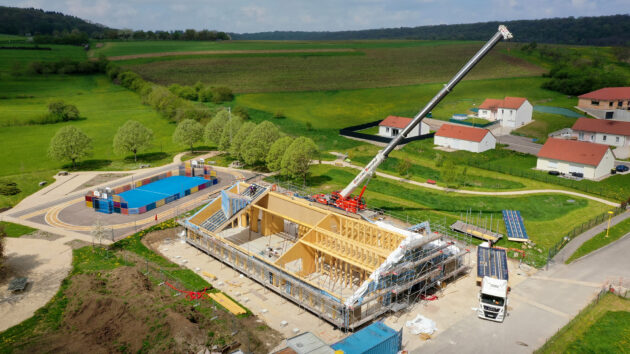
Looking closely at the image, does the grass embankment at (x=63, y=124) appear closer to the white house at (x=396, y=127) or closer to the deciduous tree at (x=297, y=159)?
the deciduous tree at (x=297, y=159)

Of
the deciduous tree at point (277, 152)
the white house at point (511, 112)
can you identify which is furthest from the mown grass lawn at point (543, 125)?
the deciduous tree at point (277, 152)

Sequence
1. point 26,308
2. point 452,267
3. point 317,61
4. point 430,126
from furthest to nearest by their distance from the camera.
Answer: point 317,61, point 430,126, point 452,267, point 26,308

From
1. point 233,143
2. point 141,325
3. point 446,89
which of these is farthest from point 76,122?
point 446,89

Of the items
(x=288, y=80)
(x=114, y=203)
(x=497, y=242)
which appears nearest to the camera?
(x=497, y=242)

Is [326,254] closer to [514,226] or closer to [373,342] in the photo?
[373,342]

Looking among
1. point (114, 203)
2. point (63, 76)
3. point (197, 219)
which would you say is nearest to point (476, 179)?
point (197, 219)

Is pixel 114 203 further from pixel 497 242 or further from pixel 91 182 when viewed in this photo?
pixel 497 242

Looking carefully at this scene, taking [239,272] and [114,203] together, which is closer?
[239,272]

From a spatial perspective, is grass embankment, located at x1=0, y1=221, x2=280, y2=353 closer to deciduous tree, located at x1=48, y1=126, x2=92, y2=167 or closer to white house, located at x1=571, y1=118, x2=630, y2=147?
deciduous tree, located at x1=48, y1=126, x2=92, y2=167
